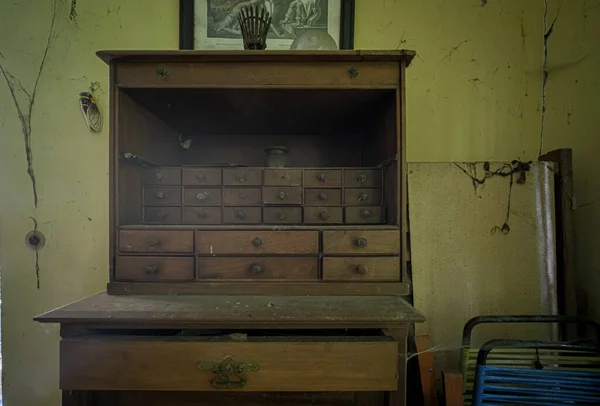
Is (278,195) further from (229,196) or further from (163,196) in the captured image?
(163,196)

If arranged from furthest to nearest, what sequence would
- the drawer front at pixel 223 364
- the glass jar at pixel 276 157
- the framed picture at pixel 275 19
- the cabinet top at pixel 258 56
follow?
the framed picture at pixel 275 19
the glass jar at pixel 276 157
the cabinet top at pixel 258 56
the drawer front at pixel 223 364

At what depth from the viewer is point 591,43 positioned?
56.1 inches

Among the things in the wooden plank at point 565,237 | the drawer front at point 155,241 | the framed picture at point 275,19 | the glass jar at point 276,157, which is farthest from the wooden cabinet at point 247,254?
the wooden plank at point 565,237

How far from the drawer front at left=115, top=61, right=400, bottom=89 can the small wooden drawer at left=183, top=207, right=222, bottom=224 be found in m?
0.39

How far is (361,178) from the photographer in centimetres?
112

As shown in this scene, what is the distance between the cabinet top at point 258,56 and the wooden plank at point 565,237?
2.79ft

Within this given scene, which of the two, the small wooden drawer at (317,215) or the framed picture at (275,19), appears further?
the framed picture at (275,19)

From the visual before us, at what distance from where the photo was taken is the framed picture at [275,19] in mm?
1499

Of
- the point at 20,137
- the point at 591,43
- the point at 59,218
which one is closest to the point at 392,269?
the point at 591,43

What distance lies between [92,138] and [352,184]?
123 centimetres

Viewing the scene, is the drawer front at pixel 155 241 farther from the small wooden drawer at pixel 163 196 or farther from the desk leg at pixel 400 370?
the desk leg at pixel 400 370

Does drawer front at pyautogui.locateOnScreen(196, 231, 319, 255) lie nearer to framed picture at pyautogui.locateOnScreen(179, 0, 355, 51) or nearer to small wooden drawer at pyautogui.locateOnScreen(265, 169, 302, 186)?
small wooden drawer at pyautogui.locateOnScreen(265, 169, 302, 186)

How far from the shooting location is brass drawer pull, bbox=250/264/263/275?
3.29 ft

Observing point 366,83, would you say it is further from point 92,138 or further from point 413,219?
point 92,138
